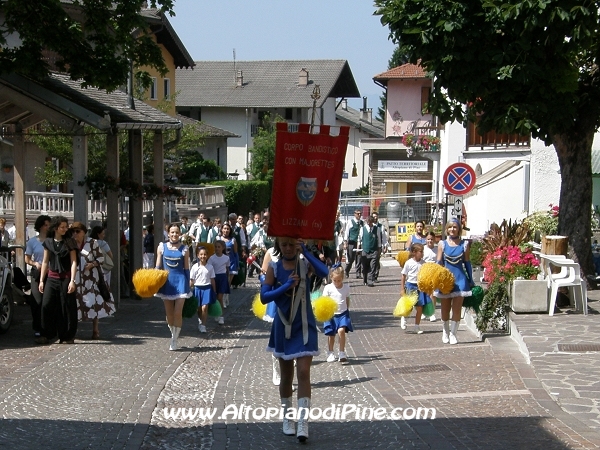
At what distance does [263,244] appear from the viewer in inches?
995

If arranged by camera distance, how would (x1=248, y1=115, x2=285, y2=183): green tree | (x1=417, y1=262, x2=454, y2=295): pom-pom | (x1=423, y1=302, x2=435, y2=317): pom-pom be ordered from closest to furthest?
1. (x1=417, y1=262, x2=454, y2=295): pom-pom
2. (x1=423, y1=302, x2=435, y2=317): pom-pom
3. (x1=248, y1=115, x2=285, y2=183): green tree

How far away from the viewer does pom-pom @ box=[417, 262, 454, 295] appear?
13.3 meters

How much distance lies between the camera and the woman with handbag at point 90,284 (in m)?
14.2

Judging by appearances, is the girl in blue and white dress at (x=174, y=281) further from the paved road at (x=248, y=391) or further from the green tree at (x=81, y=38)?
the green tree at (x=81, y=38)

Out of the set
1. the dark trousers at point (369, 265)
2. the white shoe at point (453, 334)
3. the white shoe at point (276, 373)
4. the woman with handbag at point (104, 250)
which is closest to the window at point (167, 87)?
the dark trousers at point (369, 265)

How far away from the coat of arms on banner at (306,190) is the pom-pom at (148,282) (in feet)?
18.8

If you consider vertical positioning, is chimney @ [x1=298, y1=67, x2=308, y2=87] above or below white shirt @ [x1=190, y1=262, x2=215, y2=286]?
above

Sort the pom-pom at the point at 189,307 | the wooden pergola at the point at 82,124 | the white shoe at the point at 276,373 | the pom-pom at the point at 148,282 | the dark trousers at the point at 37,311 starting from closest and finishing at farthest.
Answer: the white shoe at the point at 276,373 < the pom-pom at the point at 148,282 < the dark trousers at the point at 37,311 < the pom-pom at the point at 189,307 < the wooden pergola at the point at 82,124

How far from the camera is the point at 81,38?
16.4 m

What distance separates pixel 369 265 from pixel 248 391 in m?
14.2

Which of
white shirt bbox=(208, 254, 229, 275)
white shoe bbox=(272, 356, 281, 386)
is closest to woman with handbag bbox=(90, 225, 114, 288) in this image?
white shirt bbox=(208, 254, 229, 275)

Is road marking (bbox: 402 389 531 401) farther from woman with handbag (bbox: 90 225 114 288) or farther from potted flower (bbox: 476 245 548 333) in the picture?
woman with handbag (bbox: 90 225 114 288)

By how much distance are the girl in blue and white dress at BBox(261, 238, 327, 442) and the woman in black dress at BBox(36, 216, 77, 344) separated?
6.05 m

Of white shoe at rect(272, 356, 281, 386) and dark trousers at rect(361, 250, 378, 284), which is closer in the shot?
white shoe at rect(272, 356, 281, 386)
